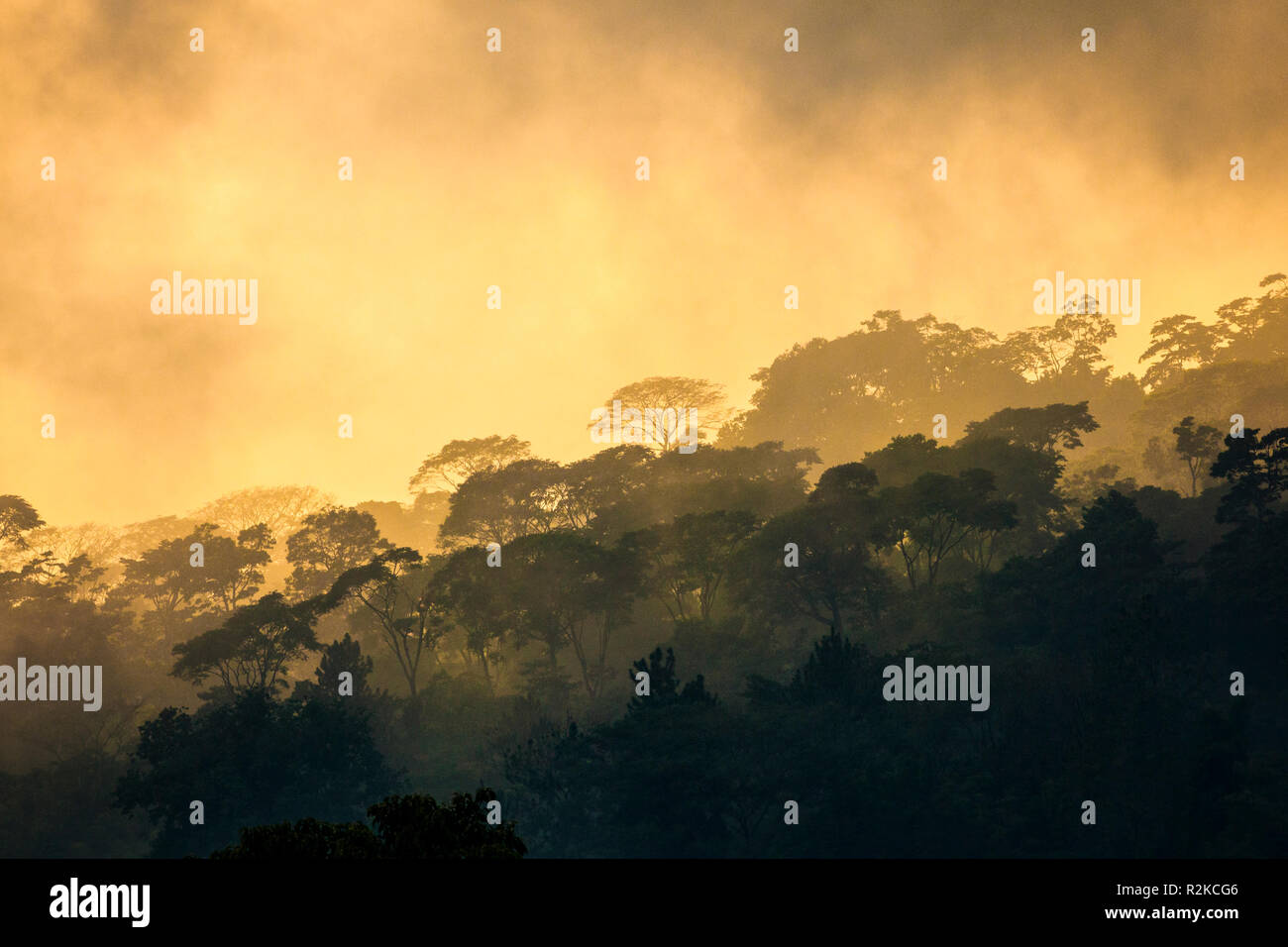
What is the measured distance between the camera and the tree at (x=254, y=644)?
207 feet

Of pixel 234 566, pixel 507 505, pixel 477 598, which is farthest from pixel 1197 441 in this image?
pixel 234 566

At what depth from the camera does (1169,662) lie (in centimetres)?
4809

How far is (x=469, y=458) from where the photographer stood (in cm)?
9050

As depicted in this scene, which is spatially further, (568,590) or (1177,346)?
(1177,346)

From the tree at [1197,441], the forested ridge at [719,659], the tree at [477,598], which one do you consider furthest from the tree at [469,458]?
the tree at [1197,441]

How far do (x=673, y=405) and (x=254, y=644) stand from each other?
45.9 m

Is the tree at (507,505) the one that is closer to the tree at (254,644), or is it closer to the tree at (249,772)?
the tree at (254,644)

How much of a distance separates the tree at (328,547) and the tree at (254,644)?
53.5 ft

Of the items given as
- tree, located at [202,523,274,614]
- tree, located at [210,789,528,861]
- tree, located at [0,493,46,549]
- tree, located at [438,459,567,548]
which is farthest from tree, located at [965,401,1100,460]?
tree, located at [0,493,46,549]

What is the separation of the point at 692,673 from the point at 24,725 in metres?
45.1

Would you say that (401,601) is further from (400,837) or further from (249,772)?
(400,837)

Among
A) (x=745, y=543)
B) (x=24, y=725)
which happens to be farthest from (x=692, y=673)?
(x=24, y=725)

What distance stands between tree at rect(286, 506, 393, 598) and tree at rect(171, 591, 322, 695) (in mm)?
16314
